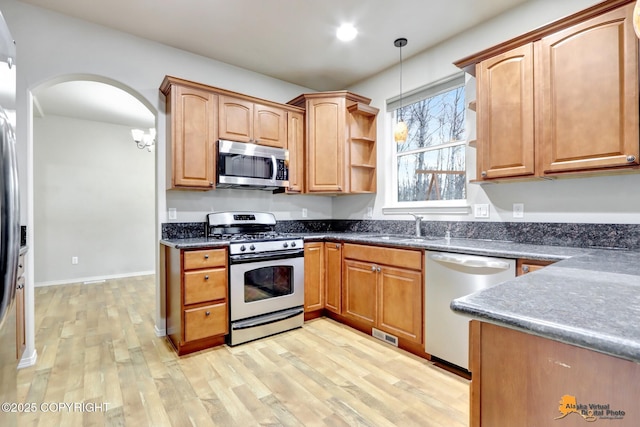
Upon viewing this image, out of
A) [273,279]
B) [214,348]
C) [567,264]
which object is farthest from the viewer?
[273,279]

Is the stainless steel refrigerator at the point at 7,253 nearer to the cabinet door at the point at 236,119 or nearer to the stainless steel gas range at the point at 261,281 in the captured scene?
the stainless steel gas range at the point at 261,281

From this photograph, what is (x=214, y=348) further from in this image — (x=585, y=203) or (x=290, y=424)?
(x=585, y=203)

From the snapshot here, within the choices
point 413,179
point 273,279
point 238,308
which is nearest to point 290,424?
point 238,308

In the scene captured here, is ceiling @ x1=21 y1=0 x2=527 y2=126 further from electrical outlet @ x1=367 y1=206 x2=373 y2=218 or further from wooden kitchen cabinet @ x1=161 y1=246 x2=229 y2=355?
wooden kitchen cabinet @ x1=161 y1=246 x2=229 y2=355

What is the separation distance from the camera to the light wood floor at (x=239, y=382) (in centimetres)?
173

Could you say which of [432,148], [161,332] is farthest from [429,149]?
[161,332]

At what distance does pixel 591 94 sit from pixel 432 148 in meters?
1.45

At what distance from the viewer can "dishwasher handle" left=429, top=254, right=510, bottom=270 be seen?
1.92m

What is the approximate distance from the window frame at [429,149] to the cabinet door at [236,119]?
154 centimetres

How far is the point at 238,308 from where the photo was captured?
2689 millimetres

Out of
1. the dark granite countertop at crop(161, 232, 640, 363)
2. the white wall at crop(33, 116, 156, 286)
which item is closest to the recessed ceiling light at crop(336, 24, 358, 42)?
the dark granite countertop at crop(161, 232, 640, 363)

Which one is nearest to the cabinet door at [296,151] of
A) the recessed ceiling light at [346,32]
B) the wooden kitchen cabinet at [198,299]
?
the recessed ceiling light at [346,32]

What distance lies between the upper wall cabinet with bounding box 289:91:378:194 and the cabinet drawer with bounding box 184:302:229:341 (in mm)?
1587

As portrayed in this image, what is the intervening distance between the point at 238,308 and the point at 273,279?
416 mm
